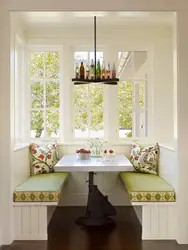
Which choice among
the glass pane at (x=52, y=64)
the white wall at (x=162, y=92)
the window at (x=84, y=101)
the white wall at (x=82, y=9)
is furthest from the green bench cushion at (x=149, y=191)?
the glass pane at (x=52, y=64)

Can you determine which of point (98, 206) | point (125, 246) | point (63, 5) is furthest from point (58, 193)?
point (63, 5)

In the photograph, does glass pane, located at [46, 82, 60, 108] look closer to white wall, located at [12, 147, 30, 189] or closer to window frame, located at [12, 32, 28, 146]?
window frame, located at [12, 32, 28, 146]

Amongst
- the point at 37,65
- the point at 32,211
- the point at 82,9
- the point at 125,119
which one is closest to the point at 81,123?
the point at 125,119

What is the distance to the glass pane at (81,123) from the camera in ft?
15.3

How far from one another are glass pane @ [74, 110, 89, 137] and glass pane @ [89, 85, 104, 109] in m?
0.19

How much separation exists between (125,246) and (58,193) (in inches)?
35.0

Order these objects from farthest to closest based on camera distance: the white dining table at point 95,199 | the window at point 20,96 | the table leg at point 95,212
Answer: the window at point 20,96
the table leg at point 95,212
the white dining table at point 95,199

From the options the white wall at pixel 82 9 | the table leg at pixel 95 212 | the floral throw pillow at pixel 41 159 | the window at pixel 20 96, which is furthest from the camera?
the floral throw pillow at pixel 41 159

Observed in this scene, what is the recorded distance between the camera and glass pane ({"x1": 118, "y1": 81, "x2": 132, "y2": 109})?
4621 mm

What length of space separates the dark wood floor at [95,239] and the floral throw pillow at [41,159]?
663mm

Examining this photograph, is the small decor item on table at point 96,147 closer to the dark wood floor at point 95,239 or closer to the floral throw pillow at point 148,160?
the floral throw pillow at point 148,160

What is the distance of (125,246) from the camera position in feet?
10.5

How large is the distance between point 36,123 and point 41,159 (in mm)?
623

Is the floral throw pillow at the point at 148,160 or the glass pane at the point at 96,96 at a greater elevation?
the glass pane at the point at 96,96
